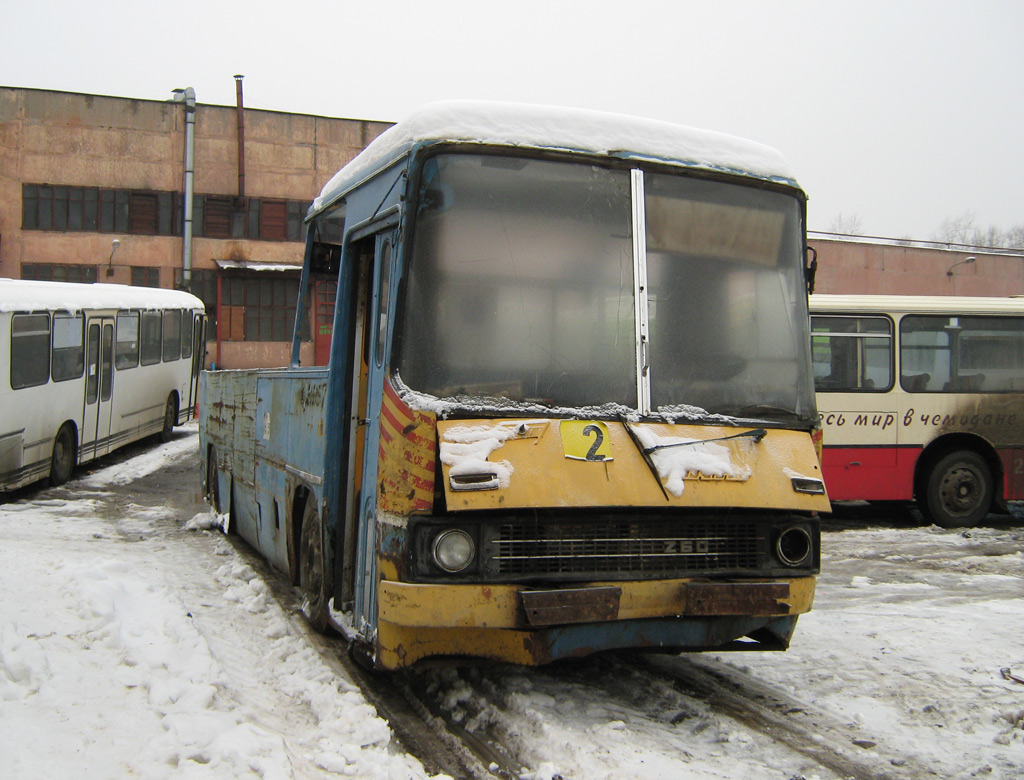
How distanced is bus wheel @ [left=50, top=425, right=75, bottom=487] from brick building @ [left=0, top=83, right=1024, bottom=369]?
17813 millimetres

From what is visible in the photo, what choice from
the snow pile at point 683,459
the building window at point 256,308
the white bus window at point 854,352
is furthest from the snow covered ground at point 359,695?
the building window at point 256,308

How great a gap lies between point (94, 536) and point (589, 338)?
6957mm

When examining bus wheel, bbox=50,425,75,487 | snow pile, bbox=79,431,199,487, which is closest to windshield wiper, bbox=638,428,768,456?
snow pile, bbox=79,431,199,487

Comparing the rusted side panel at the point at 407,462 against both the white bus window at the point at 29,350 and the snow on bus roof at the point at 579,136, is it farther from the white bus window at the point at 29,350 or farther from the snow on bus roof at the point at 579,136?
the white bus window at the point at 29,350

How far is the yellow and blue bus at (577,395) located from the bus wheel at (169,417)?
599 inches

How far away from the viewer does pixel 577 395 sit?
15.1ft

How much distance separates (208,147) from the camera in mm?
33406

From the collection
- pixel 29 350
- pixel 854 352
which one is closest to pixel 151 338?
pixel 29 350

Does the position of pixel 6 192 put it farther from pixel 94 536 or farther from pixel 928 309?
pixel 928 309

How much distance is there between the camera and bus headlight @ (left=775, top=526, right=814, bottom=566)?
4.70 meters

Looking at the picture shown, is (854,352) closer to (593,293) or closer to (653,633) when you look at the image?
(593,293)

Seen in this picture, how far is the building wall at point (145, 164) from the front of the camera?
106ft

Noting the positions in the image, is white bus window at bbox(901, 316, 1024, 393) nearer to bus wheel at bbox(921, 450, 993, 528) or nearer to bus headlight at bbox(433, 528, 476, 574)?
bus wheel at bbox(921, 450, 993, 528)

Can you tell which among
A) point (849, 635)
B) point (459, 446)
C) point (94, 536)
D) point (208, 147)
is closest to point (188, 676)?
point (459, 446)
